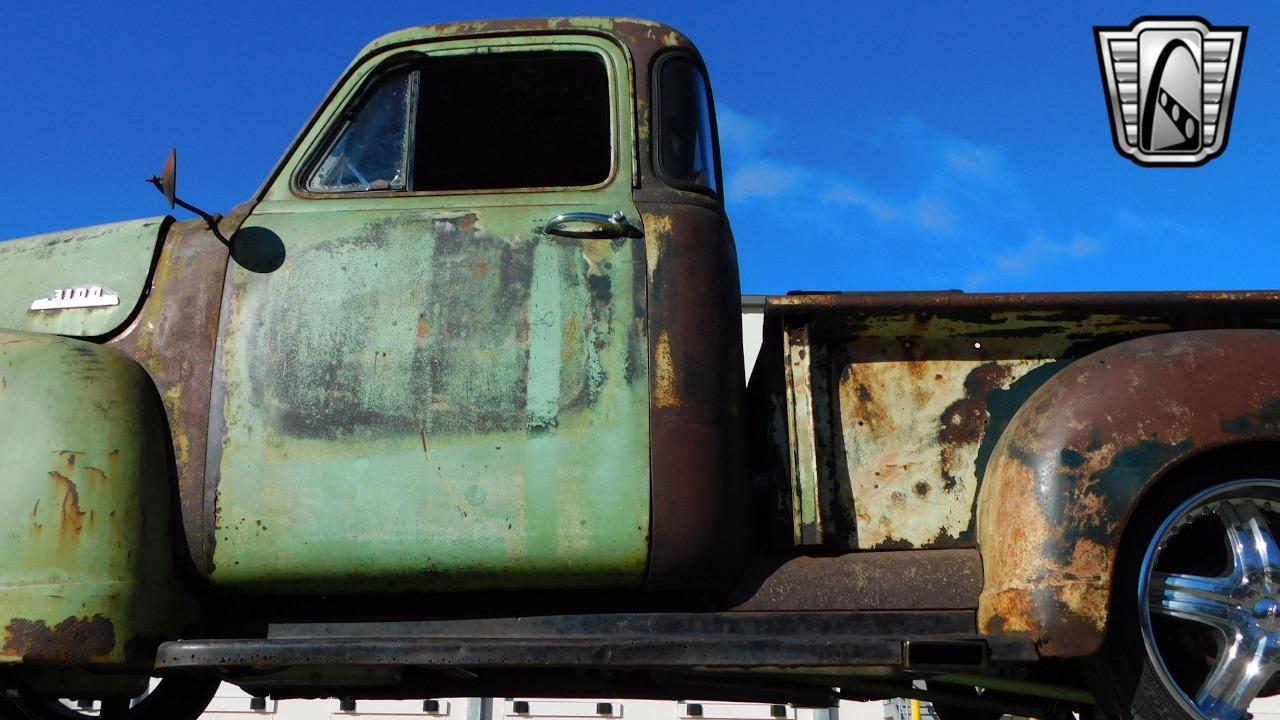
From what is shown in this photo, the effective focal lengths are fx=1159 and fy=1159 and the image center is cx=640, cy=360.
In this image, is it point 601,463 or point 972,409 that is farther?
point 972,409

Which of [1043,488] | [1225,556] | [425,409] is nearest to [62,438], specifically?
[425,409]

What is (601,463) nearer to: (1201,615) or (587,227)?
(587,227)

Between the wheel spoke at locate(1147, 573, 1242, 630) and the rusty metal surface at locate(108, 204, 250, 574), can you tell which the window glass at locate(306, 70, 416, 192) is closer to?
the rusty metal surface at locate(108, 204, 250, 574)

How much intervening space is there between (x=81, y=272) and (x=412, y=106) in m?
1.06

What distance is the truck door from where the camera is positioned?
298 centimetres

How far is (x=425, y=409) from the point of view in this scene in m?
3.03

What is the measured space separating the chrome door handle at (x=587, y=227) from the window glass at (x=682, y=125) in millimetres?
245

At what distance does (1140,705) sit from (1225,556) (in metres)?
0.49

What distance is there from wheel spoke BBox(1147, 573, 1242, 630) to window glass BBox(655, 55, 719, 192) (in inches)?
64.3

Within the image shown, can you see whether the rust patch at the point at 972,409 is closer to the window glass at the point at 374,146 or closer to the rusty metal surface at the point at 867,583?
the rusty metal surface at the point at 867,583

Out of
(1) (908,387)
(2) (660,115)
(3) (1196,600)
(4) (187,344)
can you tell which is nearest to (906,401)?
(1) (908,387)

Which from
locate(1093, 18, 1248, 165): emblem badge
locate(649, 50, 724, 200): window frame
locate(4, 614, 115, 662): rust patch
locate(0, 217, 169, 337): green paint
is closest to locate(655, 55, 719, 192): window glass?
locate(649, 50, 724, 200): window frame

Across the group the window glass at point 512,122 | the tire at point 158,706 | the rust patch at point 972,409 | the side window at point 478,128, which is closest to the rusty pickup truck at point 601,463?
the rust patch at point 972,409

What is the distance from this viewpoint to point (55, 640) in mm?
2805
